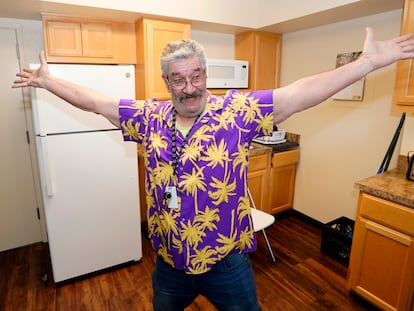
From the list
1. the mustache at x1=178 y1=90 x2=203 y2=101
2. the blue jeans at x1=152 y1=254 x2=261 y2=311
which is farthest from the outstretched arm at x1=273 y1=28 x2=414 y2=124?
the blue jeans at x1=152 y1=254 x2=261 y2=311

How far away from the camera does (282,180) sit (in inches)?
129

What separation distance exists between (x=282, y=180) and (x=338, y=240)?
0.88 meters

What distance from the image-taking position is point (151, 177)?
3.79 ft

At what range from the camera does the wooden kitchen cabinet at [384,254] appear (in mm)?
1737

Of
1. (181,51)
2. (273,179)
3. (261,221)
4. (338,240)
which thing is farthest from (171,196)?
(273,179)

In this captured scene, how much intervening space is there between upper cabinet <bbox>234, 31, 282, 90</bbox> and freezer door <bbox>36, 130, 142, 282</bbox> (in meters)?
1.59

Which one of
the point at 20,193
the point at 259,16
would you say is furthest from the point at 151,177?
the point at 259,16

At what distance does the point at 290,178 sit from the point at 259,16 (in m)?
1.75

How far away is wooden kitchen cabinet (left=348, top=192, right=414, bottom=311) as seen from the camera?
1737 mm

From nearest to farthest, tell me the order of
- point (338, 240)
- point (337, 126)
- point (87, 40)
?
point (87, 40) → point (338, 240) → point (337, 126)

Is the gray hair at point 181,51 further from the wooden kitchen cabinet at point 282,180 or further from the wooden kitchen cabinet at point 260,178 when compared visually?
the wooden kitchen cabinet at point 282,180

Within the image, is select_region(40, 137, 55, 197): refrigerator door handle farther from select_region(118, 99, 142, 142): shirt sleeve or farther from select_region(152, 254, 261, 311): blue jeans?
select_region(152, 254, 261, 311): blue jeans

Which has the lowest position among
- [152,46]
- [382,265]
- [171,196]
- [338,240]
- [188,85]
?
[338,240]

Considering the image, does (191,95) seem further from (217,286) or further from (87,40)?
(87,40)
